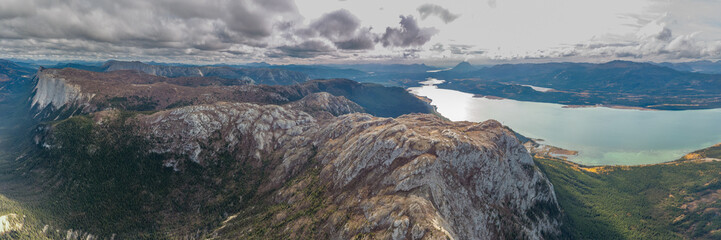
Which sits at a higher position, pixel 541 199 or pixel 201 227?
pixel 541 199

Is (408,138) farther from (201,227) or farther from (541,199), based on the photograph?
(201,227)

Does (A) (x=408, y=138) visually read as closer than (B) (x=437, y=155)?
No

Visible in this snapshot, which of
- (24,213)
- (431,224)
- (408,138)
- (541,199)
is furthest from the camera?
(24,213)

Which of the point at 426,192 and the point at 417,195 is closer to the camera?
the point at 417,195

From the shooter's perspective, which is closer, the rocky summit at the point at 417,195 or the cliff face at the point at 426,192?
the cliff face at the point at 426,192

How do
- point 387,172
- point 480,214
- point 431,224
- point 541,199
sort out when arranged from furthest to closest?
point 541,199 < point 387,172 < point 480,214 < point 431,224

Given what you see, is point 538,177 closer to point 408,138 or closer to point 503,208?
point 503,208

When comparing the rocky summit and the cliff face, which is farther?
the rocky summit

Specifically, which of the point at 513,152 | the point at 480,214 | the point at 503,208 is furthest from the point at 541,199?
the point at 480,214

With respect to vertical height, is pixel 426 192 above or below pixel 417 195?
above

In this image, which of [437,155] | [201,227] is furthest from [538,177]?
[201,227]

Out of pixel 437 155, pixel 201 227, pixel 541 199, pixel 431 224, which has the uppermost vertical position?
pixel 437 155
